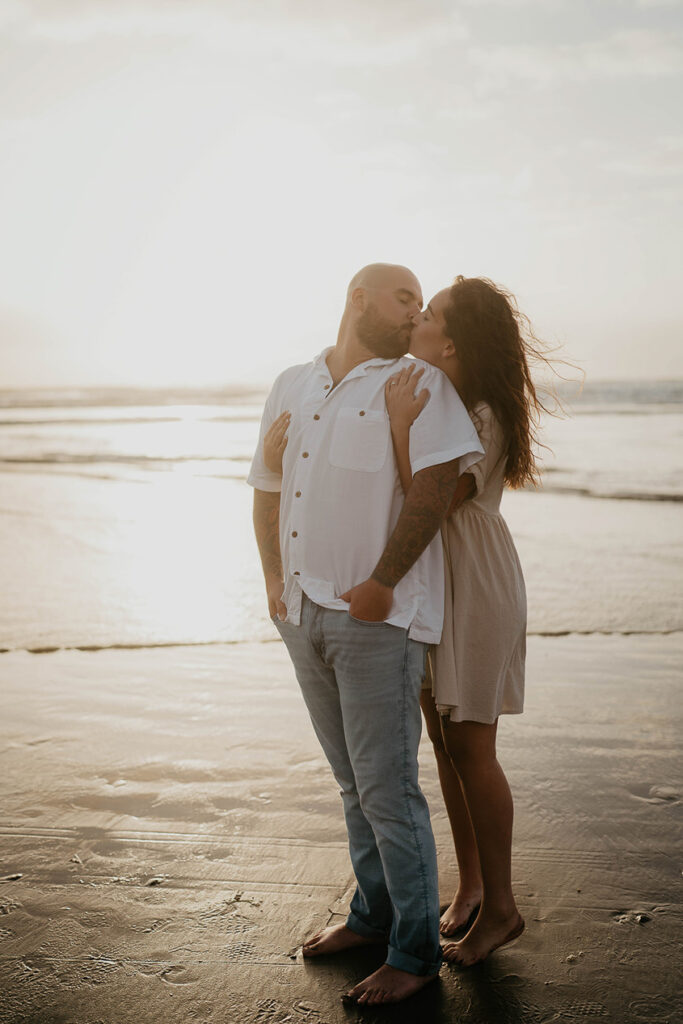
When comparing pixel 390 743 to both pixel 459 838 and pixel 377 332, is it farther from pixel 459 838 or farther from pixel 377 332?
pixel 377 332

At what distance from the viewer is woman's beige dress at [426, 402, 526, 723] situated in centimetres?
287

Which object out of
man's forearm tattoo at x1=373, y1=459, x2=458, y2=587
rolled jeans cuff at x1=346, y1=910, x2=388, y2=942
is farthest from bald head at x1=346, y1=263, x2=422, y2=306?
rolled jeans cuff at x1=346, y1=910, x2=388, y2=942

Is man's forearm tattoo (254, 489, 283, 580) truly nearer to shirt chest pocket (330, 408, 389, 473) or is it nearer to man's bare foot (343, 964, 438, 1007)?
shirt chest pocket (330, 408, 389, 473)

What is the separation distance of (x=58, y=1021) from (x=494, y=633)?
1593 mm

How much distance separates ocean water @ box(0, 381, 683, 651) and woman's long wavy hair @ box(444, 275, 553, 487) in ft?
9.18

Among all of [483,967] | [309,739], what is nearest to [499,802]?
[483,967]

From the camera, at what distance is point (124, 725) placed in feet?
15.3

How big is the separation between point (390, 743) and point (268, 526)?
806 millimetres

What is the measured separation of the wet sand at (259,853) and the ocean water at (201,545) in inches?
47.0

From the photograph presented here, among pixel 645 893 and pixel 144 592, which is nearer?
pixel 645 893

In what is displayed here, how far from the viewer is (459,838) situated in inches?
125

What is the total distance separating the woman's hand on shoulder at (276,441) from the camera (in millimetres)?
2898

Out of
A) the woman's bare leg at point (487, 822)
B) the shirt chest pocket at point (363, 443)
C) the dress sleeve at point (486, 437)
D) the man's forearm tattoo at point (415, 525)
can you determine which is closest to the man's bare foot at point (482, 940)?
the woman's bare leg at point (487, 822)

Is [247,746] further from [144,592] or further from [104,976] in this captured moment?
[144,592]
